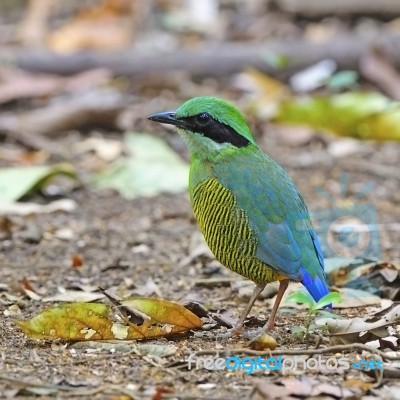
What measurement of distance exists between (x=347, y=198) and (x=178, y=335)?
3.53 m

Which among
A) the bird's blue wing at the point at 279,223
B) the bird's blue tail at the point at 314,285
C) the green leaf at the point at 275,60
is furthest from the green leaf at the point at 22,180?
the green leaf at the point at 275,60

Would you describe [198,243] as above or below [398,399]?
below

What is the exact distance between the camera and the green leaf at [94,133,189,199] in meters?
7.88

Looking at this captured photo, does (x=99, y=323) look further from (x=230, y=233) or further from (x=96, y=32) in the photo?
(x=96, y=32)

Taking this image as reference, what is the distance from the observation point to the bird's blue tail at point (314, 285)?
14.8ft

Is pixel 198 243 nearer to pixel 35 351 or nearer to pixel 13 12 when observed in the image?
pixel 35 351

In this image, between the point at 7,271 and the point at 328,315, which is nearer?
the point at 328,315

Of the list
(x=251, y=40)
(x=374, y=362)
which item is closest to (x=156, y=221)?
(x=374, y=362)

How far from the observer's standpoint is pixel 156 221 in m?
7.22

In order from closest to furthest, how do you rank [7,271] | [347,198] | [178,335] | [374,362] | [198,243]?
1. [374,362]
2. [178,335]
3. [7,271]
4. [198,243]
5. [347,198]

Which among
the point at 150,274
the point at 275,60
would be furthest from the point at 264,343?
the point at 275,60

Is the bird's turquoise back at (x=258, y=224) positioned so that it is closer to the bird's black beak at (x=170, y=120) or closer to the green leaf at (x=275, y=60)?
the bird's black beak at (x=170, y=120)

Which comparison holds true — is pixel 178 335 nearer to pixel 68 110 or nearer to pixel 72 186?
pixel 72 186

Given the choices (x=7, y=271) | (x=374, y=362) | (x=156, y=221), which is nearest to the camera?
(x=374, y=362)
